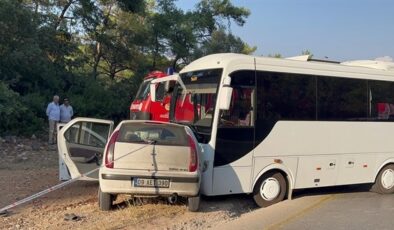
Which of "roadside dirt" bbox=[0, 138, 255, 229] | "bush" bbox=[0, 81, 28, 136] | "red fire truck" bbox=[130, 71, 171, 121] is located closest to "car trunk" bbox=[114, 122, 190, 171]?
"roadside dirt" bbox=[0, 138, 255, 229]

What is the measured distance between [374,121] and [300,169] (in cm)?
247

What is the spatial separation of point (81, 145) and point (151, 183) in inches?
104

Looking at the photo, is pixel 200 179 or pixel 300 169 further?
pixel 300 169

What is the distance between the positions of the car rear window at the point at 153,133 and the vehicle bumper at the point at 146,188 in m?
0.55

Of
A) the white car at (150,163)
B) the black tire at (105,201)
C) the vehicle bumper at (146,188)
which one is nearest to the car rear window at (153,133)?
the white car at (150,163)

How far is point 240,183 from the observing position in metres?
9.83

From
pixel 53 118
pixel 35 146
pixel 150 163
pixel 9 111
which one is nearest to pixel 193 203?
pixel 150 163

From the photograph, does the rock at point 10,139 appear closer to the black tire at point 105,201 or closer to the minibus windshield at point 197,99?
the minibus windshield at point 197,99

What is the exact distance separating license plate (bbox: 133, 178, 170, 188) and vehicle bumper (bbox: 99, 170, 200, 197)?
0.05 metres

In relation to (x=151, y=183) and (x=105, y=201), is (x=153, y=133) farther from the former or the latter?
(x=105, y=201)

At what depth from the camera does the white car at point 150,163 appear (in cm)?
848

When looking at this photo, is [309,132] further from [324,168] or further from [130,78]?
[130,78]

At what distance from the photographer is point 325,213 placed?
9742 millimetres

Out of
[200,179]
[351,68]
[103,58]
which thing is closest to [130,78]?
[103,58]
